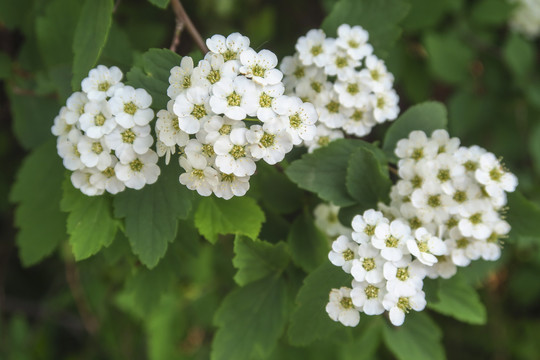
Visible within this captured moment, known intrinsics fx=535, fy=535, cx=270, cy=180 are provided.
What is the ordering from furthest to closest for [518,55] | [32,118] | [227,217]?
[518,55] → [32,118] → [227,217]

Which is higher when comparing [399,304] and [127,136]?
[127,136]

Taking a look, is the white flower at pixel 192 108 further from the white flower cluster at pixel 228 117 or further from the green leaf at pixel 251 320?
the green leaf at pixel 251 320

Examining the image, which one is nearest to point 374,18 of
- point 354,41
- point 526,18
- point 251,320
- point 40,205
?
point 354,41

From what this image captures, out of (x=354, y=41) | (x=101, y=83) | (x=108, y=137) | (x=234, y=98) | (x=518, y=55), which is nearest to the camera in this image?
(x=234, y=98)

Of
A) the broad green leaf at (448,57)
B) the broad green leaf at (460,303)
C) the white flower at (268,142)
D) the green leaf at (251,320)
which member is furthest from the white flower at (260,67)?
the broad green leaf at (448,57)

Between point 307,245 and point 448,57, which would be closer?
point 307,245

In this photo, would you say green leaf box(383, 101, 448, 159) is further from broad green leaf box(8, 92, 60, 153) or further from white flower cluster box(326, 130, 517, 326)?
broad green leaf box(8, 92, 60, 153)

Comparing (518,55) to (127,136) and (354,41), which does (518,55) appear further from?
(127,136)

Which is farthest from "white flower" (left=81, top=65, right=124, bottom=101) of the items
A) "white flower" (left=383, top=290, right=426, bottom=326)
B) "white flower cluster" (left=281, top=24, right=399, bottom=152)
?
"white flower" (left=383, top=290, right=426, bottom=326)
